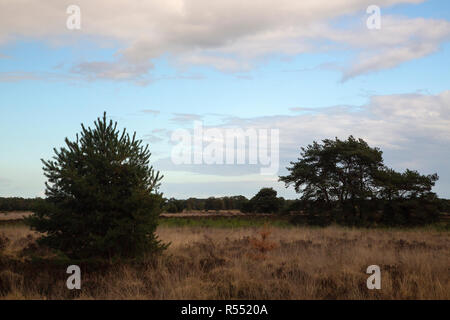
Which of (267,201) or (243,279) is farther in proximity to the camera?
(267,201)

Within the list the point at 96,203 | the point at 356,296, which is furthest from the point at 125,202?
the point at 356,296

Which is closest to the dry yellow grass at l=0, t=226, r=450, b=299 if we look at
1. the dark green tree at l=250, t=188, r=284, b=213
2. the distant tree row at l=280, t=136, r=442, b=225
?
the distant tree row at l=280, t=136, r=442, b=225

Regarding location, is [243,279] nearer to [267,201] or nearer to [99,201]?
[99,201]

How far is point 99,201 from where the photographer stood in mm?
9633

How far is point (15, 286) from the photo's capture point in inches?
328

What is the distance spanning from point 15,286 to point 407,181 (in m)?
27.5

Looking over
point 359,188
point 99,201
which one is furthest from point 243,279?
point 359,188

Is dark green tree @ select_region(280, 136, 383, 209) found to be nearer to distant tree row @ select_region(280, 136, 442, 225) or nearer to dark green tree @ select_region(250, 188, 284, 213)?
distant tree row @ select_region(280, 136, 442, 225)

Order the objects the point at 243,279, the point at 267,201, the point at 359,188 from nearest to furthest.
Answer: the point at 243,279, the point at 359,188, the point at 267,201

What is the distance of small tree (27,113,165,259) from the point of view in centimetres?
956

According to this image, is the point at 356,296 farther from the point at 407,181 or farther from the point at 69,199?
the point at 407,181

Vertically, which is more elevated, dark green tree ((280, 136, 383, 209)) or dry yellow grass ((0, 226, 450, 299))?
dark green tree ((280, 136, 383, 209))

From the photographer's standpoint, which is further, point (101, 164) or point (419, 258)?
point (419, 258)
